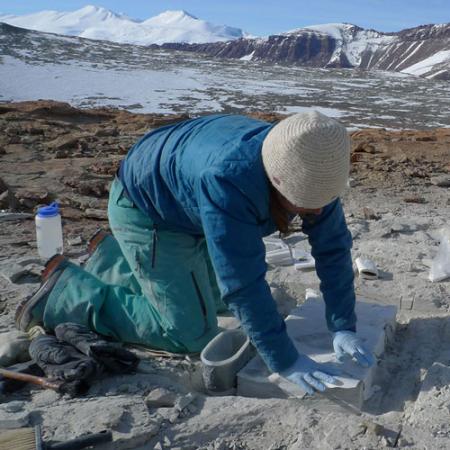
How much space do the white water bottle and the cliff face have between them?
2099 inches

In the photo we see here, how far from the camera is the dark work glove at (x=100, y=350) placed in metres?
2.46

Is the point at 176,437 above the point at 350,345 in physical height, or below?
below

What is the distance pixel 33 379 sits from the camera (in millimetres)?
2363

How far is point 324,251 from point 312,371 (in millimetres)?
480

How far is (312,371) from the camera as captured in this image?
2336 mm

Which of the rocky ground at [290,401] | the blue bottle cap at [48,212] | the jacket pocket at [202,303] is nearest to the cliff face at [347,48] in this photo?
the rocky ground at [290,401]

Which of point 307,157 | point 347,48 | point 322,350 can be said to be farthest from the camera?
point 347,48

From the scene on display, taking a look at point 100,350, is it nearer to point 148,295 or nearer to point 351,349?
point 148,295

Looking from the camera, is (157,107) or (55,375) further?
(157,107)

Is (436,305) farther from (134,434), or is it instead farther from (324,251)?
(134,434)

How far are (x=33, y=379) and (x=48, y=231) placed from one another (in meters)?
1.63

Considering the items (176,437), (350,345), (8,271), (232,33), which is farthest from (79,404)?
(232,33)

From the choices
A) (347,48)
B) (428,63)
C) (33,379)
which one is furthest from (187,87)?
(347,48)

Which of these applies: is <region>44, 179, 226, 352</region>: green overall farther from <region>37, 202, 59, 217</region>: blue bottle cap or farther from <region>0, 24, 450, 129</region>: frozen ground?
<region>0, 24, 450, 129</region>: frozen ground
